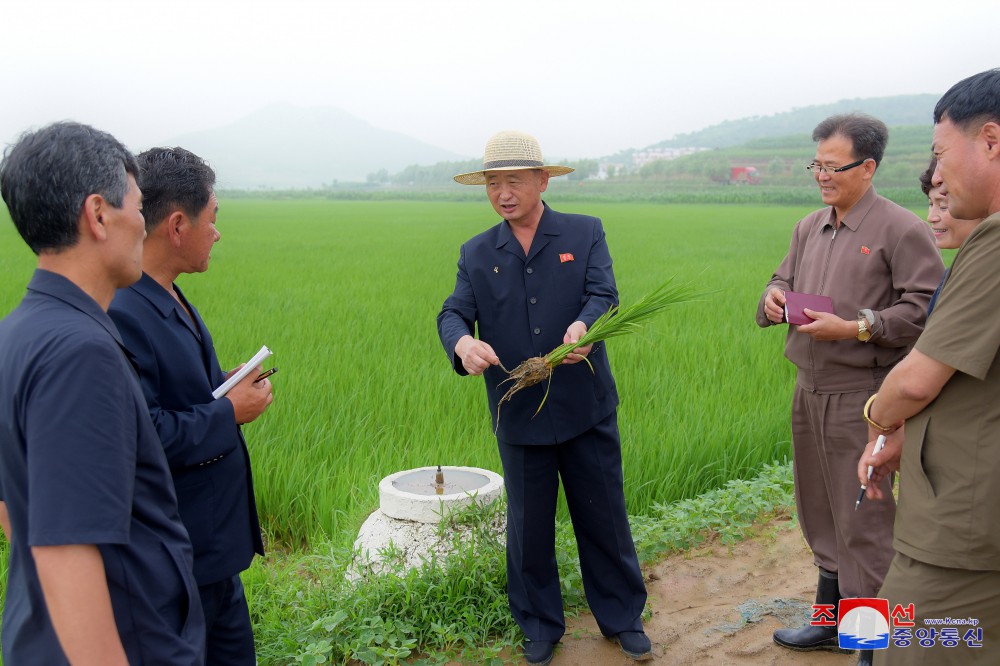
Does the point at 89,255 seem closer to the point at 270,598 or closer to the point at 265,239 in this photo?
the point at 270,598

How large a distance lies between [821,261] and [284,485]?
8.59ft

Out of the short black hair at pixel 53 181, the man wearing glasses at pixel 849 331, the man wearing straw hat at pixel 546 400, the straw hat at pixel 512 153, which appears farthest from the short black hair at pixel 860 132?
the short black hair at pixel 53 181

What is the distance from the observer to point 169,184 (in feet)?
6.15

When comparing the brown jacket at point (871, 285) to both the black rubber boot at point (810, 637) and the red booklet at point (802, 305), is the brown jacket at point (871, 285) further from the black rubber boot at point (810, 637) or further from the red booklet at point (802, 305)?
the black rubber boot at point (810, 637)

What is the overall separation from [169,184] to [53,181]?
0.63 metres

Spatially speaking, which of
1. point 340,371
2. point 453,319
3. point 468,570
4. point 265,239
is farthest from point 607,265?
point 265,239

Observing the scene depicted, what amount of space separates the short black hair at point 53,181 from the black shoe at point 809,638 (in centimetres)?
253

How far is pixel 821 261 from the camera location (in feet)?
8.98

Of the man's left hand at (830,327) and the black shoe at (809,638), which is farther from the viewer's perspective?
the black shoe at (809,638)

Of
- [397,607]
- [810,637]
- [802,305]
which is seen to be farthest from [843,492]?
[397,607]

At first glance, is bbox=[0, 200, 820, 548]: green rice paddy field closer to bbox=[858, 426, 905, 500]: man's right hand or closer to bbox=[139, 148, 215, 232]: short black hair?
bbox=[858, 426, 905, 500]: man's right hand

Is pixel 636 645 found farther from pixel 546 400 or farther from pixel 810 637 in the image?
pixel 546 400

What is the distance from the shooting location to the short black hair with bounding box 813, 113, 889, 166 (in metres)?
2.64

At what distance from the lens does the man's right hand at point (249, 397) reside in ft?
6.18
